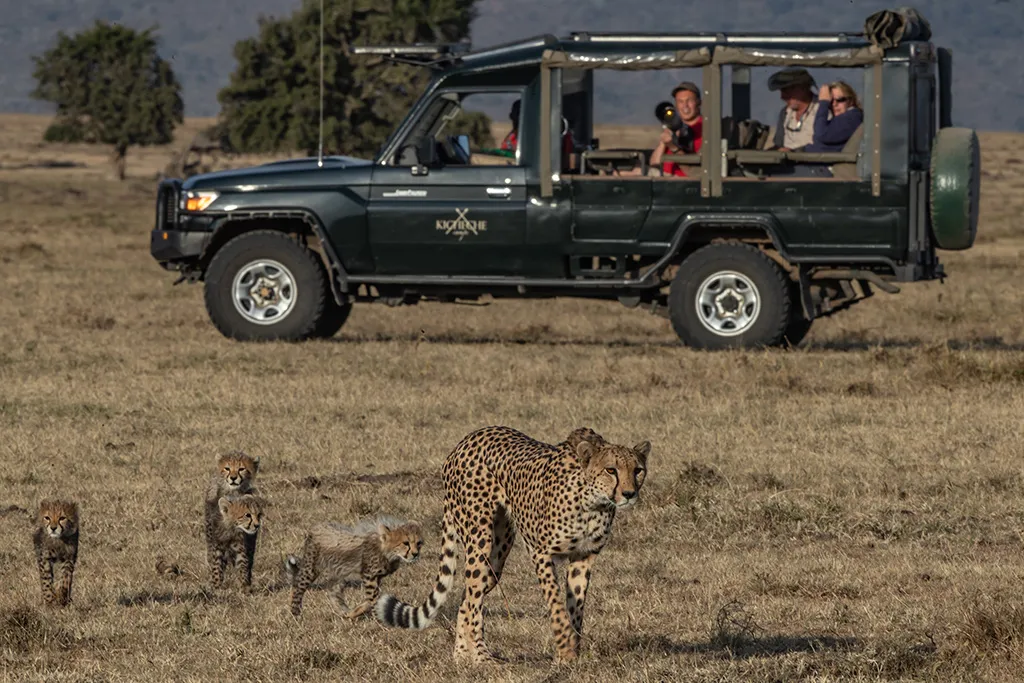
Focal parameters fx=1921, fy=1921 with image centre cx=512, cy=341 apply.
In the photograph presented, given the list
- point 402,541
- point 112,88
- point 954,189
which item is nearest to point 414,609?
point 402,541

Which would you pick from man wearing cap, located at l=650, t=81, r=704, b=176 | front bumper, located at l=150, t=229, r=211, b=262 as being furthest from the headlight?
man wearing cap, located at l=650, t=81, r=704, b=176

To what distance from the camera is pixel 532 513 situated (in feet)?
19.7

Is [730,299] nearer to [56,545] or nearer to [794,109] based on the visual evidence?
[794,109]

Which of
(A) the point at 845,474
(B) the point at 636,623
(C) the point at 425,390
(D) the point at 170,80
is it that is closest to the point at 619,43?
(C) the point at 425,390

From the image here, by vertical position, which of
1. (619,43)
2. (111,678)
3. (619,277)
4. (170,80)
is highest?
(170,80)

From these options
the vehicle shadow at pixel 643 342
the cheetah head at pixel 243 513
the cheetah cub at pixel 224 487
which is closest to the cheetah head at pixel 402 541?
the cheetah head at pixel 243 513

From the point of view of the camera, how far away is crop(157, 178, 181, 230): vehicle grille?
16.0 meters

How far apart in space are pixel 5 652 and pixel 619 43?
9.60 metres

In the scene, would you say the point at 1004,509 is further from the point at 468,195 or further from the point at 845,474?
the point at 468,195

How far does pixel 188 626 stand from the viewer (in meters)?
6.94

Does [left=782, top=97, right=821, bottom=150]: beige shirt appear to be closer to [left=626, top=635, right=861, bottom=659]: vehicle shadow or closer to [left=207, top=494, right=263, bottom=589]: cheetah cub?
[left=207, top=494, right=263, bottom=589]: cheetah cub

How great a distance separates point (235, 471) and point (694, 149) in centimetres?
837

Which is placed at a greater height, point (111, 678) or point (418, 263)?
point (418, 263)

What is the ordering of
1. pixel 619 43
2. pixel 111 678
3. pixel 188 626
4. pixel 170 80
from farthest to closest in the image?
pixel 170 80 < pixel 619 43 < pixel 188 626 < pixel 111 678
